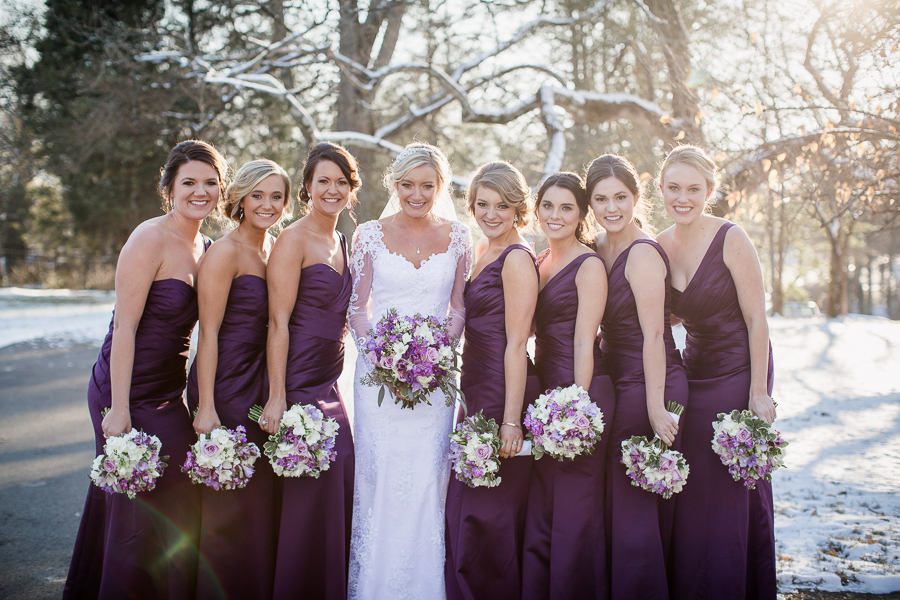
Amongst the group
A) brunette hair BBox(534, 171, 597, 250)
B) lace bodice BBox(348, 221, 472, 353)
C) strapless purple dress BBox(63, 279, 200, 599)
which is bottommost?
strapless purple dress BBox(63, 279, 200, 599)

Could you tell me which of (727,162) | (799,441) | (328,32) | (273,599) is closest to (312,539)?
(273,599)

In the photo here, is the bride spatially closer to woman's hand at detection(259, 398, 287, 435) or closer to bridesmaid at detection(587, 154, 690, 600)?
woman's hand at detection(259, 398, 287, 435)

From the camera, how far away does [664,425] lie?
3.39 m

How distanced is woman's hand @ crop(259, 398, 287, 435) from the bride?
561mm

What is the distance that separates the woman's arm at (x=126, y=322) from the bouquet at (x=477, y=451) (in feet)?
6.20

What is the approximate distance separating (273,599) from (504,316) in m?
2.19

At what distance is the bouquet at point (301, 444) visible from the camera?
3.32m

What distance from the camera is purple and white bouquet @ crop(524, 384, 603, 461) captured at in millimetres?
3166

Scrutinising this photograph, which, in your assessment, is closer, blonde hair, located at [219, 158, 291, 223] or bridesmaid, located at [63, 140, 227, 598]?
bridesmaid, located at [63, 140, 227, 598]

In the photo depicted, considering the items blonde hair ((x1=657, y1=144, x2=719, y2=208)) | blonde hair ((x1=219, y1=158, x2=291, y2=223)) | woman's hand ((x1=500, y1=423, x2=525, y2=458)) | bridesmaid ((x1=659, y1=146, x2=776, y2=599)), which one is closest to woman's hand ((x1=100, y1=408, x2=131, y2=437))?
blonde hair ((x1=219, y1=158, x2=291, y2=223))

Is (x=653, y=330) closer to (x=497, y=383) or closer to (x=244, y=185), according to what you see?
(x=497, y=383)

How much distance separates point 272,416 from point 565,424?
1734mm

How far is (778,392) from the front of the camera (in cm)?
1069

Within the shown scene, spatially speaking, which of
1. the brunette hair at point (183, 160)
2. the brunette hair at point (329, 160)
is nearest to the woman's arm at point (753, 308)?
the brunette hair at point (329, 160)
